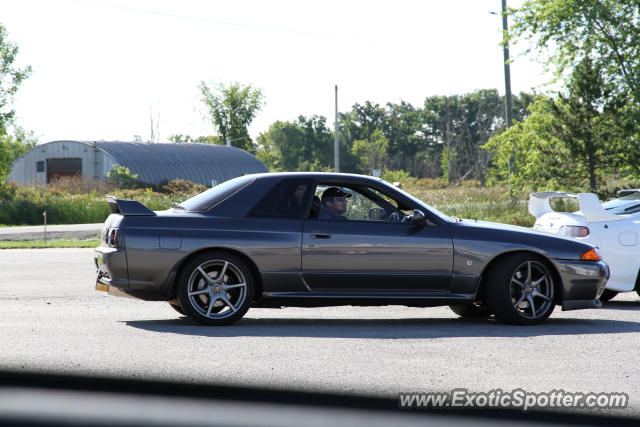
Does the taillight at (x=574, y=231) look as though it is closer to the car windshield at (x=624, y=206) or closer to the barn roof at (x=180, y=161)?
the car windshield at (x=624, y=206)

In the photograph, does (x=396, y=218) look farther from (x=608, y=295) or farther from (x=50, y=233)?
(x=50, y=233)

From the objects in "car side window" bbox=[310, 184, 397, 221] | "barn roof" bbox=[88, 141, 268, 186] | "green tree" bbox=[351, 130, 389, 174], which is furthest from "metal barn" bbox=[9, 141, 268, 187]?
"car side window" bbox=[310, 184, 397, 221]

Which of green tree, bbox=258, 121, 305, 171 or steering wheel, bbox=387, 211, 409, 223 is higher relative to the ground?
green tree, bbox=258, 121, 305, 171

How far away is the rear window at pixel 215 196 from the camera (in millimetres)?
8023

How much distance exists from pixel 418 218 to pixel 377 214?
429 mm

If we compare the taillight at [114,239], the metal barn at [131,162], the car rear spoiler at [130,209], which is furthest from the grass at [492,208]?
the metal barn at [131,162]

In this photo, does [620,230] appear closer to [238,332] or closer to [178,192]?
[238,332]

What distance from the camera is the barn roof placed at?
63.6 m

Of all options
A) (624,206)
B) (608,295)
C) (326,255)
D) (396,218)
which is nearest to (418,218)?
(396,218)

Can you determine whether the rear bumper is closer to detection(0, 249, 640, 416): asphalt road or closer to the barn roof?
detection(0, 249, 640, 416): asphalt road

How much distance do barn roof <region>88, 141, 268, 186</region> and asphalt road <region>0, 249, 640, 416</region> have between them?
179 ft

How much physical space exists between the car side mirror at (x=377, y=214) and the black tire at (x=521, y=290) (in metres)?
1.18

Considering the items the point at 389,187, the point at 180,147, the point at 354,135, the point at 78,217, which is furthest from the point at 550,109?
the point at 354,135

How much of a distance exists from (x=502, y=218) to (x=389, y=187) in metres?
21.6
